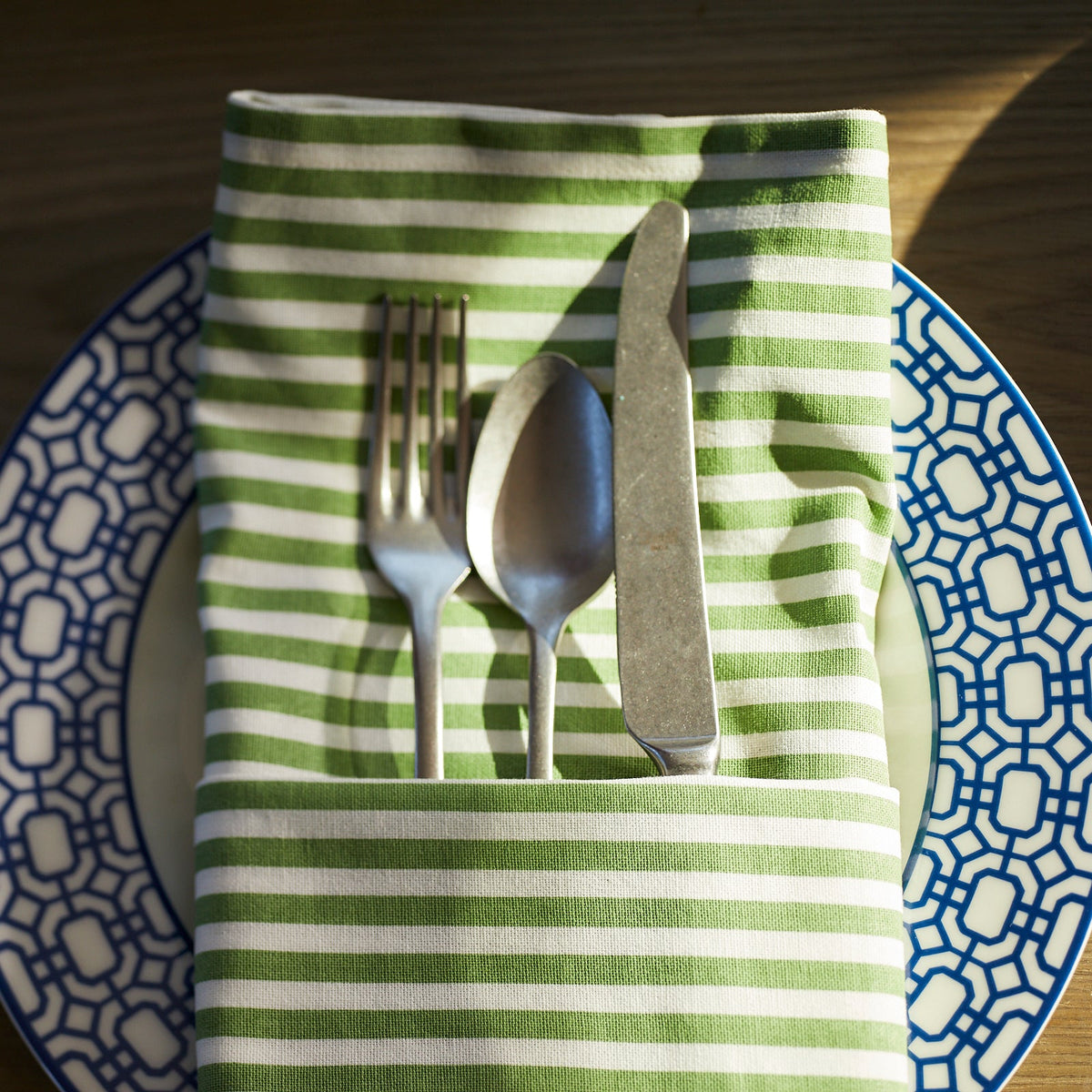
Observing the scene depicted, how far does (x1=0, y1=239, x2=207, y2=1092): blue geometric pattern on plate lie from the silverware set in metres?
0.12

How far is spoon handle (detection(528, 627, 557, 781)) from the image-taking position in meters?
0.45

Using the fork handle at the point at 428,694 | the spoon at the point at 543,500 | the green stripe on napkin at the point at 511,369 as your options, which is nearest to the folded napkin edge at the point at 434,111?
the green stripe on napkin at the point at 511,369

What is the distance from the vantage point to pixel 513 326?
1.68ft

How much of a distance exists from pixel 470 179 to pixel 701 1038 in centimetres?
38

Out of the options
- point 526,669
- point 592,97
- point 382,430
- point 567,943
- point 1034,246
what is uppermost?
point 592,97

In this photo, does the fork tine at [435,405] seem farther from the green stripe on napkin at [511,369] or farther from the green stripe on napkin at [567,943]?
the green stripe on napkin at [567,943]

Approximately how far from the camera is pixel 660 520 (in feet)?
1.50

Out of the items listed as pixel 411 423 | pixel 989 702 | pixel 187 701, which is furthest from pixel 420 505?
pixel 989 702

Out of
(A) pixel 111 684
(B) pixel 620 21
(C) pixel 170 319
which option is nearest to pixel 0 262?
(C) pixel 170 319

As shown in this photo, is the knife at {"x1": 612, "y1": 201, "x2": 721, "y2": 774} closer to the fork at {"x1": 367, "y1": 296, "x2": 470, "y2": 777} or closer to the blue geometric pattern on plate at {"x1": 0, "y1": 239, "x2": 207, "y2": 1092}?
the fork at {"x1": 367, "y1": 296, "x2": 470, "y2": 777}

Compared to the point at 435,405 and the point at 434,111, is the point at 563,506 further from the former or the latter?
the point at 434,111

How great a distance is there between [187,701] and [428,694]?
5.0 inches

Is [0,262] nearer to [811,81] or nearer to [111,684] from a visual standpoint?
[111,684]

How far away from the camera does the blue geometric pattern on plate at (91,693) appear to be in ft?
1.54
